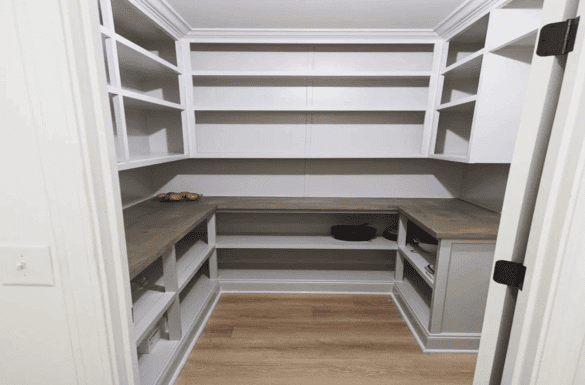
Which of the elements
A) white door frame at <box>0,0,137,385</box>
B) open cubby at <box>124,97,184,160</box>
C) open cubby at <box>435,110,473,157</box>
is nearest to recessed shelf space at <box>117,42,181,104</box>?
open cubby at <box>124,97,184,160</box>

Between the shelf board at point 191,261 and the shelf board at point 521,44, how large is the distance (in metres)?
2.48

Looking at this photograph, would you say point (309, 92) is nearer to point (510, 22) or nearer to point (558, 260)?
point (510, 22)

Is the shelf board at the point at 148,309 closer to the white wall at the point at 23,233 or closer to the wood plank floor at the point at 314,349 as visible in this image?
the wood plank floor at the point at 314,349

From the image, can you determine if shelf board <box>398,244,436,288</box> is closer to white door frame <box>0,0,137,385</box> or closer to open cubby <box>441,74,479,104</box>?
open cubby <box>441,74,479,104</box>

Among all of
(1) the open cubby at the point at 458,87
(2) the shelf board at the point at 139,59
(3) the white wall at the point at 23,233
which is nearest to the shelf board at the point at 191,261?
(3) the white wall at the point at 23,233

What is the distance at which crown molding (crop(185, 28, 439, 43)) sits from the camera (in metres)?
2.25

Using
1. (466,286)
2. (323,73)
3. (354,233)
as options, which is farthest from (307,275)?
(323,73)

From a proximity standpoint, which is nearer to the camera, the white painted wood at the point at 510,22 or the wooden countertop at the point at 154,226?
the wooden countertop at the point at 154,226

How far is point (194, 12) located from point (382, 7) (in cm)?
131

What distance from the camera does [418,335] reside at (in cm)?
203

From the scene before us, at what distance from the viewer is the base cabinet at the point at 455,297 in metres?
1.77

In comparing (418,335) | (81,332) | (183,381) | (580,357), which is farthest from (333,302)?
(81,332)

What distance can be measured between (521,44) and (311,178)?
1.81 m

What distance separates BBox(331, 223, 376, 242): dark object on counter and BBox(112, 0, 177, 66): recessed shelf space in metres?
2.20
